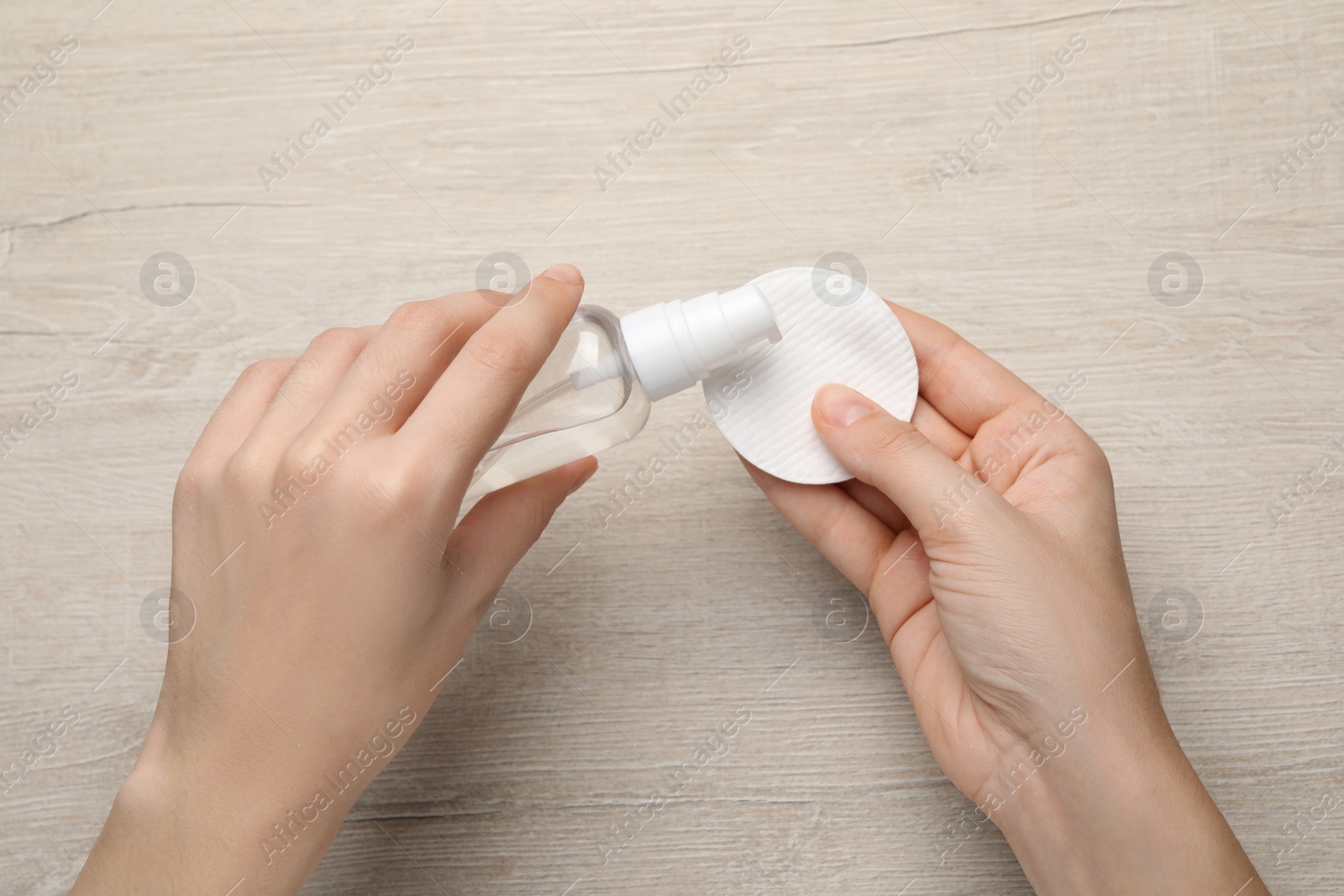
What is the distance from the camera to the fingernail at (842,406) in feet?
2.62

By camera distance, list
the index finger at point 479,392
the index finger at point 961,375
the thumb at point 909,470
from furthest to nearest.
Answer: the index finger at point 961,375, the thumb at point 909,470, the index finger at point 479,392

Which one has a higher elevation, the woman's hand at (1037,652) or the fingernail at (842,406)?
the fingernail at (842,406)

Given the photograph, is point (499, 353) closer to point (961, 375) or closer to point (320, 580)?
point (320, 580)

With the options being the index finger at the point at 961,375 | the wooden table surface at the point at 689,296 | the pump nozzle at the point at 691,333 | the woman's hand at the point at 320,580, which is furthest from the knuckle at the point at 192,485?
the index finger at the point at 961,375

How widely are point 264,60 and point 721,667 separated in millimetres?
873

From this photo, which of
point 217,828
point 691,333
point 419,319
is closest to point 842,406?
point 691,333

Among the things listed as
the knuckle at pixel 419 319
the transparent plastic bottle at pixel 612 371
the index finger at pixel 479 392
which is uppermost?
the knuckle at pixel 419 319

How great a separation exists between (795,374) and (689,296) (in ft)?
0.63

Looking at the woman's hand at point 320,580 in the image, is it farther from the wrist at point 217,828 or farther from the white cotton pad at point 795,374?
the white cotton pad at point 795,374

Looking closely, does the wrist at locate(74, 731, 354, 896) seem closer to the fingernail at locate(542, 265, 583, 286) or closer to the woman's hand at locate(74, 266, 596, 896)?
the woman's hand at locate(74, 266, 596, 896)

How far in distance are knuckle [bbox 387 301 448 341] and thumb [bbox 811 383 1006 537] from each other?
359 millimetres

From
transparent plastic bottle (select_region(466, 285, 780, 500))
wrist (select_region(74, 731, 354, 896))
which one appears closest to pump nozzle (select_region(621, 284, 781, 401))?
transparent plastic bottle (select_region(466, 285, 780, 500))

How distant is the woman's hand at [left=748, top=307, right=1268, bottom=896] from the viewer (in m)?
0.74

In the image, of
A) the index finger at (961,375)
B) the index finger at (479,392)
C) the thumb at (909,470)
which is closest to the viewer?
the index finger at (479,392)
